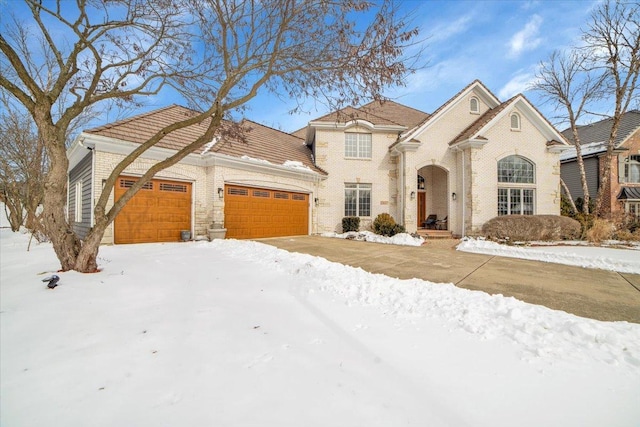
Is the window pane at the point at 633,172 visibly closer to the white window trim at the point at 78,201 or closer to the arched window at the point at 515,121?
the arched window at the point at 515,121

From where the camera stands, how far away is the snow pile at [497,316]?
252cm

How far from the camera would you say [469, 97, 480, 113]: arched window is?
14.5 metres

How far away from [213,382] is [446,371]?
1941 millimetres

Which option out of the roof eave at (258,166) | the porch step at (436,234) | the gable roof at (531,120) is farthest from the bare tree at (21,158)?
the gable roof at (531,120)

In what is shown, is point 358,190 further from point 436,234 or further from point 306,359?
point 306,359

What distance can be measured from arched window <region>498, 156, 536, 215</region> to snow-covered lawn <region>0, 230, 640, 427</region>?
1146 centimetres

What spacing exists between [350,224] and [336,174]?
304 cm

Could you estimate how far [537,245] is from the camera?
32.6ft

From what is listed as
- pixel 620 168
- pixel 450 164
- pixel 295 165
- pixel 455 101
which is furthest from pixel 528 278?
pixel 620 168

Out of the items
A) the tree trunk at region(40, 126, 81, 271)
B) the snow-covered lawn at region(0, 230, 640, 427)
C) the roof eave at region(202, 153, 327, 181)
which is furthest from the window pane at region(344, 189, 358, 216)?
the tree trunk at region(40, 126, 81, 271)

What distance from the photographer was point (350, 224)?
47.0 ft

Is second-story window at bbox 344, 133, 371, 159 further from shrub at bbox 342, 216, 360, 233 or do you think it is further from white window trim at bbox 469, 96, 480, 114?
white window trim at bbox 469, 96, 480, 114

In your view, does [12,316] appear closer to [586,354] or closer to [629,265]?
[586,354]

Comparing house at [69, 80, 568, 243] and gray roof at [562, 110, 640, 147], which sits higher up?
gray roof at [562, 110, 640, 147]
